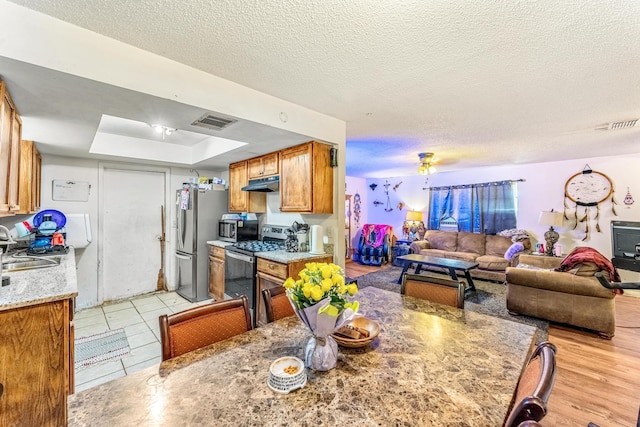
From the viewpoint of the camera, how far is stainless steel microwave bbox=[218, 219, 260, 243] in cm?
385

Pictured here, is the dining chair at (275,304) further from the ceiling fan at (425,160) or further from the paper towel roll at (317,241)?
the ceiling fan at (425,160)

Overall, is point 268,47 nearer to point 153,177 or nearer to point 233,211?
point 233,211

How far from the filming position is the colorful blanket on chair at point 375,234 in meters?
6.82

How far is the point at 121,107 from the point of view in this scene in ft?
6.16

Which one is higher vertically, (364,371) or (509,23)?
(509,23)

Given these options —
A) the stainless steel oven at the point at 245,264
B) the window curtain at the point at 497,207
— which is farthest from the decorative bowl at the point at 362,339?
the window curtain at the point at 497,207

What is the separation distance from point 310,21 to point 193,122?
52.5 inches

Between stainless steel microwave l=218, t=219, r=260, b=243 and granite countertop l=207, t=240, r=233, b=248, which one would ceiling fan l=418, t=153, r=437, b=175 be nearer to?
stainless steel microwave l=218, t=219, r=260, b=243

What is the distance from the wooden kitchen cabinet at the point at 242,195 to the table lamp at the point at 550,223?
499cm

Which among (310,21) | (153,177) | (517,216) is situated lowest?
(517,216)

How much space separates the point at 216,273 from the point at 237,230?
72cm

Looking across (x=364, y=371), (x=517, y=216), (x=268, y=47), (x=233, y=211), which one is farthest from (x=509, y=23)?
(x=517, y=216)

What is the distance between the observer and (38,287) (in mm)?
1625

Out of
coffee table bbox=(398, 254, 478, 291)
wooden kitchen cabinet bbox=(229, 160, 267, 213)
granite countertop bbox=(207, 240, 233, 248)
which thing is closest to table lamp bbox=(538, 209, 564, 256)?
coffee table bbox=(398, 254, 478, 291)
